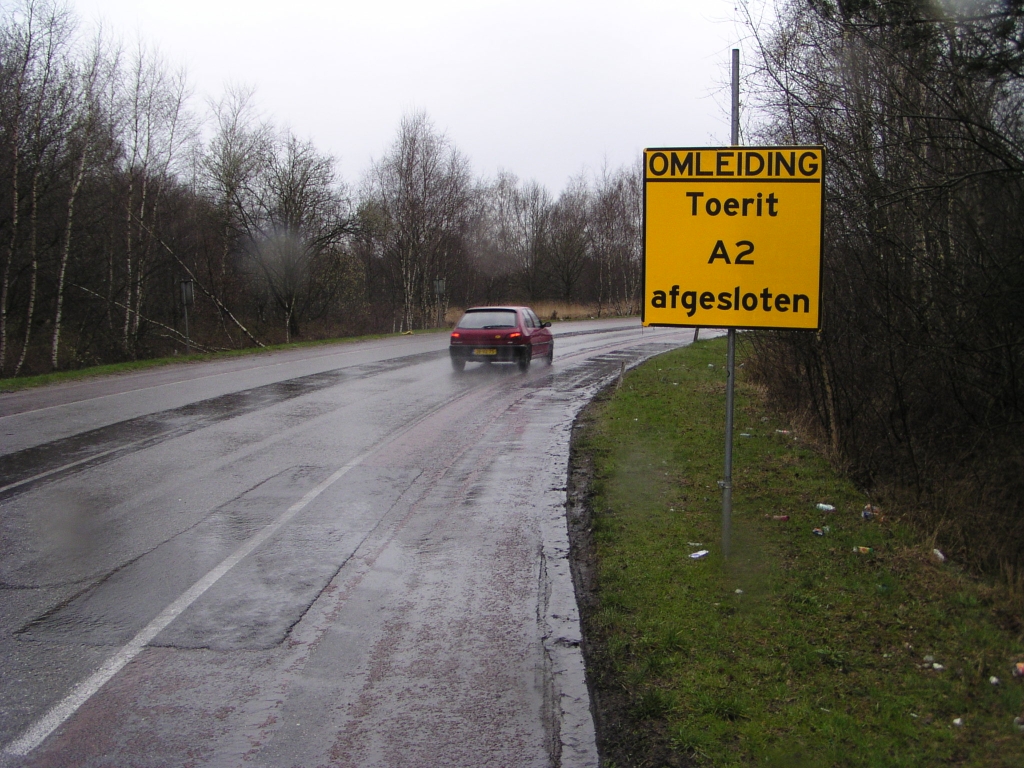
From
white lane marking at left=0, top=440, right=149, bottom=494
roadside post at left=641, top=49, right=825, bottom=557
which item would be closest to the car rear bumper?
white lane marking at left=0, top=440, right=149, bottom=494

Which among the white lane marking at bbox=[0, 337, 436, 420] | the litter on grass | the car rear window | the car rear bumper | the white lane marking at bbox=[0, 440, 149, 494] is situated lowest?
the litter on grass

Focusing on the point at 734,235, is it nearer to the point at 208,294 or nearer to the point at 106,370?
the point at 106,370

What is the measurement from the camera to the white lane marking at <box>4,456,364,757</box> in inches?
146

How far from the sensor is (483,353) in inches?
803

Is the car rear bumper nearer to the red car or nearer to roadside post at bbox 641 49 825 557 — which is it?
the red car

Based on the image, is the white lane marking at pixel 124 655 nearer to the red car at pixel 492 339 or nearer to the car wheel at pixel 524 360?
the red car at pixel 492 339

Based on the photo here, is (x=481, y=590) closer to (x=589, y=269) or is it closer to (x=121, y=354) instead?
(x=121, y=354)

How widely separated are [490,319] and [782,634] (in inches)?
650

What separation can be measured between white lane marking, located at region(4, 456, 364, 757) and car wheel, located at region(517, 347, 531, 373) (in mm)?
13614

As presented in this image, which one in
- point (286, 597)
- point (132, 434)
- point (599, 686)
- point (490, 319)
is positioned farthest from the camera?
point (490, 319)

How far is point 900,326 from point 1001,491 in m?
1.92

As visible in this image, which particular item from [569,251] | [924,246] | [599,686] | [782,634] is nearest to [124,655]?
[599,686]

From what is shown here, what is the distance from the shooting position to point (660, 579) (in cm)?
572

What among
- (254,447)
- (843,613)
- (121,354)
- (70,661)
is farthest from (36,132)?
(843,613)
